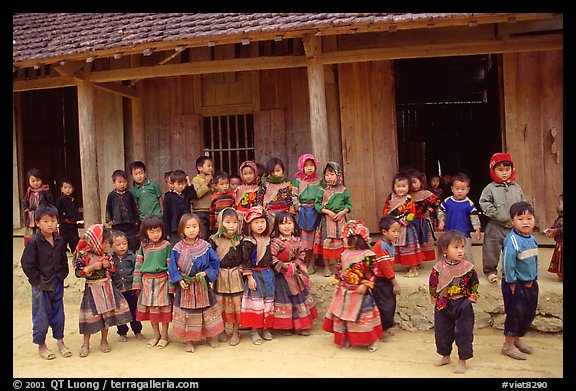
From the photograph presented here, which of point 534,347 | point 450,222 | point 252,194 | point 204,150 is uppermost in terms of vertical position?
point 204,150

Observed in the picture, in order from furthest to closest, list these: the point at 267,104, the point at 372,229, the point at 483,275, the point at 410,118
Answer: the point at 410,118 < the point at 267,104 < the point at 372,229 < the point at 483,275

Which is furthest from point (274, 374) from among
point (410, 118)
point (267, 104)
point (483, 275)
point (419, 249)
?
point (410, 118)

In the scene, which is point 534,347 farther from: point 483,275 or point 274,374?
point 274,374

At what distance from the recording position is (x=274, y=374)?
4.35 metres

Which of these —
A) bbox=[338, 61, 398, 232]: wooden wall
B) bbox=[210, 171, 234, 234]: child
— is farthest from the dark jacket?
bbox=[338, 61, 398, 232]: wooden wall

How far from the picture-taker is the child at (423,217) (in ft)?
19.6

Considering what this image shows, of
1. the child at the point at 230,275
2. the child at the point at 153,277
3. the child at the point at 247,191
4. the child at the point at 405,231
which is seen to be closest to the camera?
the child at the point at 153,277

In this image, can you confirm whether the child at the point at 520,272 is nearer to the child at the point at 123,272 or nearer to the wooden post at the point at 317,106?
the wooden post at the point at 317,106

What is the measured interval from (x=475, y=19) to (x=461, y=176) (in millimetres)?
1678

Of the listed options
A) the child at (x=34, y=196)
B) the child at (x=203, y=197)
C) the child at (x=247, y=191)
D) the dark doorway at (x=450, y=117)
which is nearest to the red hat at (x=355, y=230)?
the child at (x=247, y=191)

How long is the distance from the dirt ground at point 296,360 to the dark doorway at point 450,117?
5441mm

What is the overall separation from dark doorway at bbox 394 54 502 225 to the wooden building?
0.06m

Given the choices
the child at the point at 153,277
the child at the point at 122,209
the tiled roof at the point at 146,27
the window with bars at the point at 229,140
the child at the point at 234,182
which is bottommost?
the child at the point at 153,277

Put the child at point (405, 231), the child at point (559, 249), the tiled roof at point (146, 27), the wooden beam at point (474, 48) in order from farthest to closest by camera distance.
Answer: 1. the wooden beam at point (474, 48)
2. the child at point (405, 231)
3. the tiled roof at point (146, 27)
4. the child at point (559, 249)
